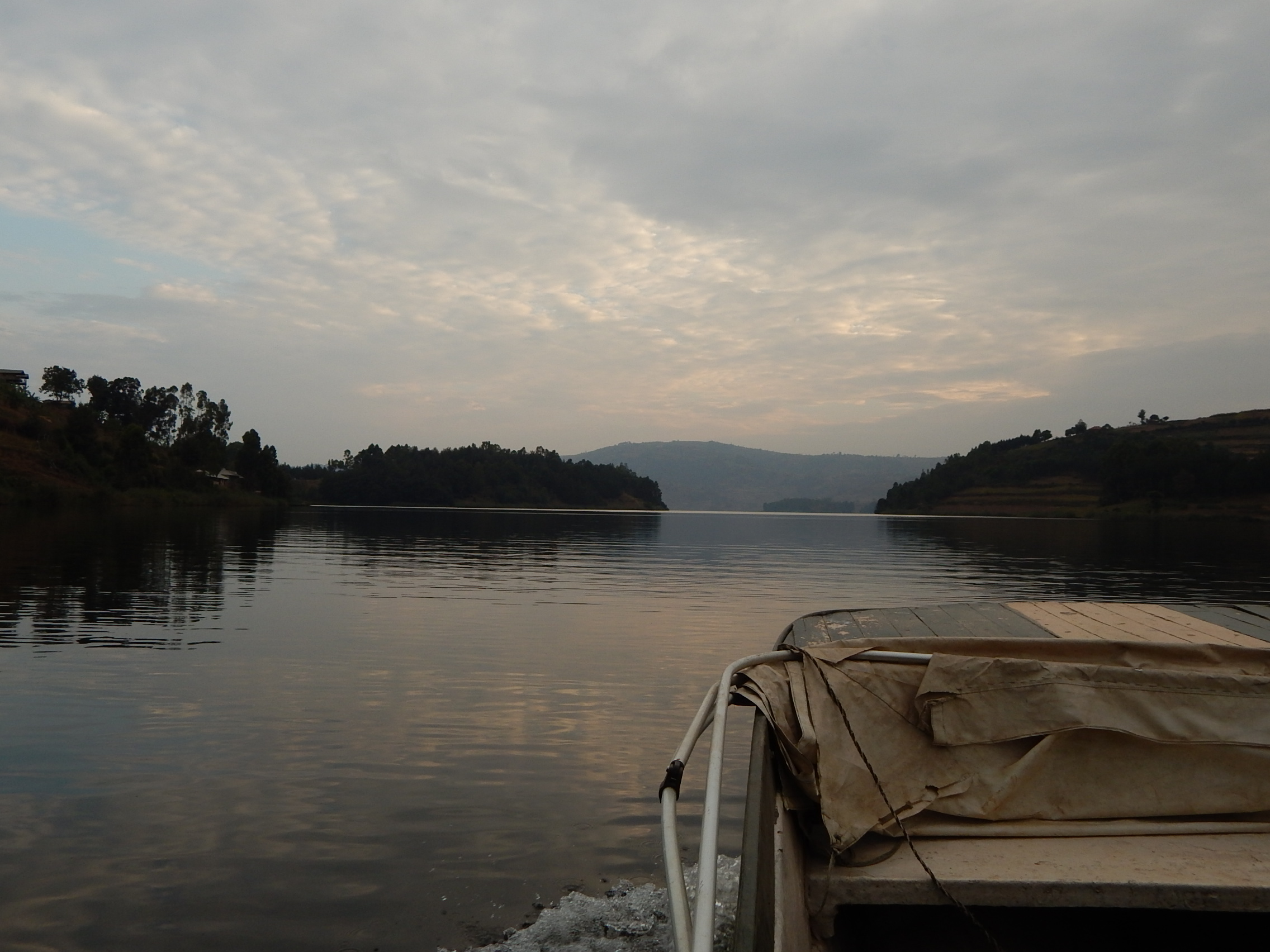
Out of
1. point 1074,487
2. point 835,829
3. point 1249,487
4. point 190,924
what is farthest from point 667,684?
point 1074,487

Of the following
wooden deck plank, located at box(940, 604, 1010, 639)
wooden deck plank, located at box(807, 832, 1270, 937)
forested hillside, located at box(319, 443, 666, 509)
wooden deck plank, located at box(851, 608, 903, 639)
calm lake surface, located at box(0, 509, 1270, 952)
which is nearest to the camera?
wooden deck plank, located at box(807, 832, 1270, 937)

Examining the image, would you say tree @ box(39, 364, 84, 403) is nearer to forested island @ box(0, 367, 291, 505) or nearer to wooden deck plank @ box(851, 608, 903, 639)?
forested island @ box(0, 367, 291, 505)

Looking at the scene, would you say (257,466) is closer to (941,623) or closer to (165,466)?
(165,466)

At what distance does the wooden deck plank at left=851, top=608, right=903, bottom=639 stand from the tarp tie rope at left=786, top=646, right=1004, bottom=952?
1.89 m

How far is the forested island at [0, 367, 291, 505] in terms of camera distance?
96.8 meters

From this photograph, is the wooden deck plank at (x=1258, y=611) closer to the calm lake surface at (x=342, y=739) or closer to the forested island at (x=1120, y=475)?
the calm lake surface at (x=342, y=739)

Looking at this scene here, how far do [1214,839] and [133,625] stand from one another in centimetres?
1782

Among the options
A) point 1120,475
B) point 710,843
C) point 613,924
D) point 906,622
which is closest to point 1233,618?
point 906,622

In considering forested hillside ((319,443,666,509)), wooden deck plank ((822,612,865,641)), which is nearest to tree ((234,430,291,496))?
forested hillside ((319,443,666,509))

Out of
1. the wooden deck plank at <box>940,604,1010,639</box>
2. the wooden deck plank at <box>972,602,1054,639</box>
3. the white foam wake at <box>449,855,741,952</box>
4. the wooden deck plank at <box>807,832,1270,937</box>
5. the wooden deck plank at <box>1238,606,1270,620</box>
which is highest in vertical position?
the wooden deck plank at <box>1238,606,1270,620</box>

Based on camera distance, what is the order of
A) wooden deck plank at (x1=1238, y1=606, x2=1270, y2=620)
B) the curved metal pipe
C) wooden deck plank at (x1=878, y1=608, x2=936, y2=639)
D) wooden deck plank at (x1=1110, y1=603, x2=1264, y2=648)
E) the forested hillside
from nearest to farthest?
the curved metal pipe, wooden deck plank at (x1=1110, y1=603, x2=1264, y2=648), wooden deck plank at (x1=878, y1=608, x2=936, y2=639), wooden deck plank at (x1=1238, y1=606, x2=1270, y2=620), the forested hillside

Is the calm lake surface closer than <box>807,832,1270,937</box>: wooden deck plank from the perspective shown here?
No

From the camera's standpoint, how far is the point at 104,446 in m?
109

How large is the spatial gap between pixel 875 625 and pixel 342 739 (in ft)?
19.9
